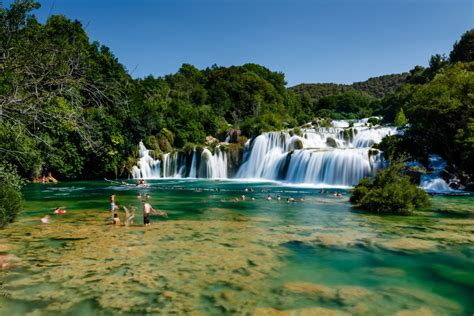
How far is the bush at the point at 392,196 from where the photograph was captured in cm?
2027

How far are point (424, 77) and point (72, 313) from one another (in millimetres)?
86369

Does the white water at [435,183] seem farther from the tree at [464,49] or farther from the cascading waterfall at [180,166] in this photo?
the tree at [464,49]

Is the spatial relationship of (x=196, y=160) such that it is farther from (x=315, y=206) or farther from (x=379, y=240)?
(x=379, y=240)

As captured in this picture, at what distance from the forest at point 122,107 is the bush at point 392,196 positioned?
1142cm

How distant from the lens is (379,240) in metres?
13.7

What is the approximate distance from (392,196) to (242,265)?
42.2ft

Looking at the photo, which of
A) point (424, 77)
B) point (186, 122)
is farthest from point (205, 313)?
point (424, 77)

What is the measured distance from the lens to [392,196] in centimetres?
2045

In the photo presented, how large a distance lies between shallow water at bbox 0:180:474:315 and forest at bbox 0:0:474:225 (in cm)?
290

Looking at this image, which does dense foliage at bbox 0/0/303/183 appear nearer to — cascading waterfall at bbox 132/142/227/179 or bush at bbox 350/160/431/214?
cascading waterfall at bbox 132/142/227/179

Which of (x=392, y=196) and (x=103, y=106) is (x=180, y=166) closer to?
(x=392, y=196)

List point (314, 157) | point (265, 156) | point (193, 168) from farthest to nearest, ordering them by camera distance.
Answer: point (193, 168) < point (265, 156) < point (314, 157)

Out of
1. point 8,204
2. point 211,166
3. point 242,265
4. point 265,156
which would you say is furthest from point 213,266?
point 211,166

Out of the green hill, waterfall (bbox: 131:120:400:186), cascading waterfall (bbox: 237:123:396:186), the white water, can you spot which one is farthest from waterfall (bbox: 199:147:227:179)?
the green hill
